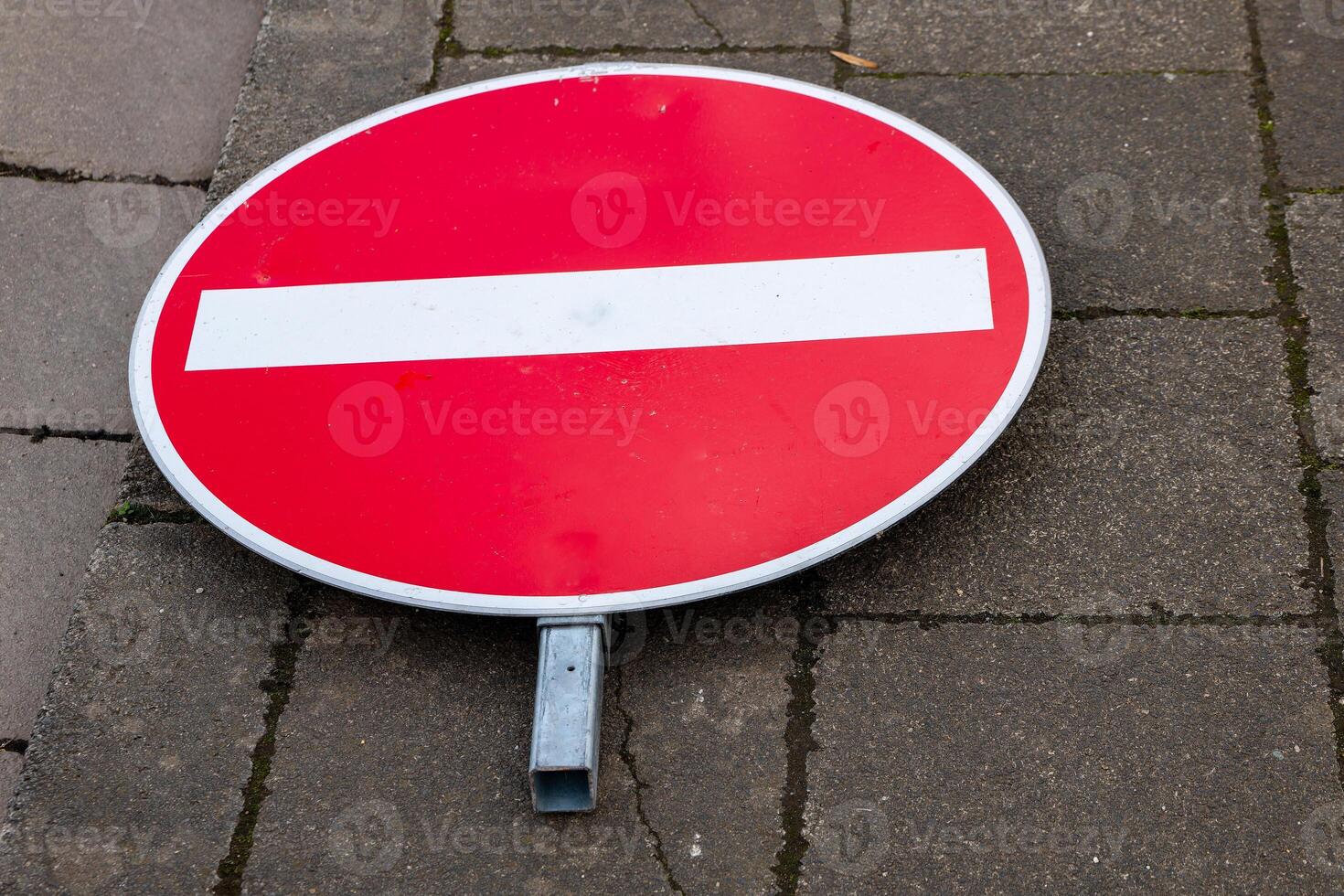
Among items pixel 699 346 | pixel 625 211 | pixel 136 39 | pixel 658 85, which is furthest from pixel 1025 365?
pixel 136 39

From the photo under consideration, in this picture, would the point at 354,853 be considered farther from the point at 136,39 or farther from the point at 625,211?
the point at 136,39

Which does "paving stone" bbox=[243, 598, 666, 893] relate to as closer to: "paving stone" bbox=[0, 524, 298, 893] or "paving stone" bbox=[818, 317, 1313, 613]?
"paving stone" bbox=[0, 524, 298, 893]

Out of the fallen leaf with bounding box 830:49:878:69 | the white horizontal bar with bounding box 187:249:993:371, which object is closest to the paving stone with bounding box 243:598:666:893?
the white horizontal bar with bounding box 187:249:993:371

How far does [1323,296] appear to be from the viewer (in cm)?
250

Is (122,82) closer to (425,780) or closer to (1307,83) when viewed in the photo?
(425,780)

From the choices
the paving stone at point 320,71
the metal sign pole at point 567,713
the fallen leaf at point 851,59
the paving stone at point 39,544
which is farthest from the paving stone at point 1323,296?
the paving stone at point 39,544

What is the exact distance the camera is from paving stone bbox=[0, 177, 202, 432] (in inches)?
105

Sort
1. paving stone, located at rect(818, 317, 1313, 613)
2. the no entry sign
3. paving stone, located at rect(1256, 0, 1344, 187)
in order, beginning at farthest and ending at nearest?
paving stone, located at rect(1256, 0, 1344, 187), paving stone, located at rect(818, 317, 1313, 613), the no entry sign

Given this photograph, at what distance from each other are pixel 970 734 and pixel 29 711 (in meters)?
1.66

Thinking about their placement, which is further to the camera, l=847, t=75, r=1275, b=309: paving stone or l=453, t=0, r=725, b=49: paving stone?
l=453, t=0, r=725, b=49: paving stone

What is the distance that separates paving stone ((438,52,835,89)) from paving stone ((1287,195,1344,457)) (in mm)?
1105

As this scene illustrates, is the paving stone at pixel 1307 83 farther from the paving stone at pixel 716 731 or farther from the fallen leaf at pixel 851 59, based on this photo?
the paving stone at pixel 716 731

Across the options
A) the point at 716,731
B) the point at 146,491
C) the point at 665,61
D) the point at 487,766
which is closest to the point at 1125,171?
the point at 665,61

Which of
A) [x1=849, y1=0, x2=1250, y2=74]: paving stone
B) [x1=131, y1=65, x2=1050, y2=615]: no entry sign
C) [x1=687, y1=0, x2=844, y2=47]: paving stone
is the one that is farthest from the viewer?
[x1=687, y1=0, x2=844, y2=47]: paving stone
